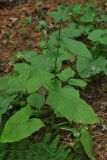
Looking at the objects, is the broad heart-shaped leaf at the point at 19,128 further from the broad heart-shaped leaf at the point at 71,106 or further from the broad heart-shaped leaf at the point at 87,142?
the broad heart-shaped leaf at the point at 87,142

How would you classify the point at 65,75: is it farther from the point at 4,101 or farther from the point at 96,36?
the point at 96,36

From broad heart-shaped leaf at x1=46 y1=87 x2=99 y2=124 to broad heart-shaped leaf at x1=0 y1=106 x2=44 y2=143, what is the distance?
0.20 meters

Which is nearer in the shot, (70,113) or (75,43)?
(70,113)

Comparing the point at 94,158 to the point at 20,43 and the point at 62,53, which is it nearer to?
the point at 62,53

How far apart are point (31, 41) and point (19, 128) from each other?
1.93 m

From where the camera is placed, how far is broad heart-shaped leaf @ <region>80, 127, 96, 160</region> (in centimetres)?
289

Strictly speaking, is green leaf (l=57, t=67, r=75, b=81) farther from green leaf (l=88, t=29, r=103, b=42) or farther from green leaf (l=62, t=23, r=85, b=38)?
green leaf (l=62, t=23, r=85, b=38)

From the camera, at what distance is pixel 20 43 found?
14.6ft

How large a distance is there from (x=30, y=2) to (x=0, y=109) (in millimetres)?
2751

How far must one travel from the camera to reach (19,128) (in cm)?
272

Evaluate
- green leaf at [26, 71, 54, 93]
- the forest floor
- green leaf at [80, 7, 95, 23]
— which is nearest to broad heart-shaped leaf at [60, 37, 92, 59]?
green leaf at [26, 71, 54, 93]

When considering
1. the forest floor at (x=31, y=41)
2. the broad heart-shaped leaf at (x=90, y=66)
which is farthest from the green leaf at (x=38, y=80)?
the broad heart-shaped leaf at (x=90, y=66)

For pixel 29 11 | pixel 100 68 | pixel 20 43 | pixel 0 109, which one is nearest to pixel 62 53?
pixel 100 68

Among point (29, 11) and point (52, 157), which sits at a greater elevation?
point (29, 11)
